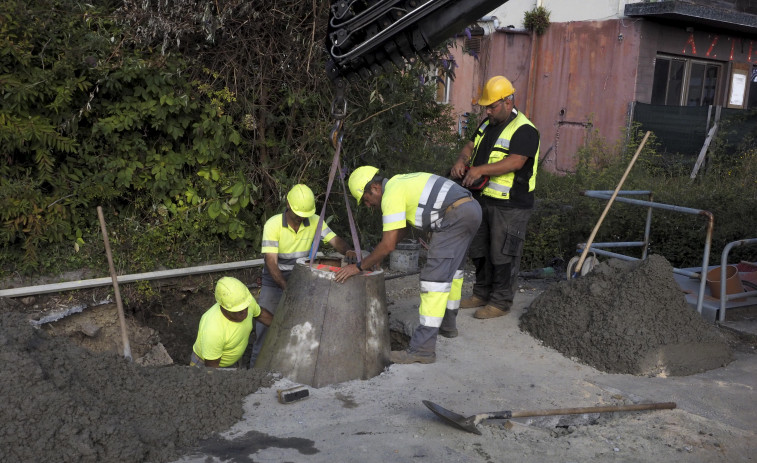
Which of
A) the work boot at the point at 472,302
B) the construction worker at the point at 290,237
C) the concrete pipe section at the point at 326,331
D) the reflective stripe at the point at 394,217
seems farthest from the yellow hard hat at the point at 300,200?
the work boot at the point at 472,302

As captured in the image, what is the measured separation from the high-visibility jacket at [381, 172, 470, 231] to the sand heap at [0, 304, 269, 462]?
1.49m

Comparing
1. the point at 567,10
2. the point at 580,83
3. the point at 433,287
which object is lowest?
the point at 433,287

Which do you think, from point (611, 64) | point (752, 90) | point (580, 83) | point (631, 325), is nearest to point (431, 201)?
point (631, 325)

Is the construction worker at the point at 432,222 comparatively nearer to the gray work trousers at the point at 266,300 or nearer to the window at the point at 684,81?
the gray work trousers at the point at 266,300

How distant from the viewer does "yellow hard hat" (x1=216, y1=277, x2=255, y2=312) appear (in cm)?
488

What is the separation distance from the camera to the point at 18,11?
19.6 ft

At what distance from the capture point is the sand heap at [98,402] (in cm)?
327

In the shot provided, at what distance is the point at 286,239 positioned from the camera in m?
5.75

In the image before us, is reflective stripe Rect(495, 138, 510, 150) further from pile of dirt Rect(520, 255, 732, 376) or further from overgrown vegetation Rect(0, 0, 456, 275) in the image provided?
overgrown vegetation Rect(0, 0, 456, 275)

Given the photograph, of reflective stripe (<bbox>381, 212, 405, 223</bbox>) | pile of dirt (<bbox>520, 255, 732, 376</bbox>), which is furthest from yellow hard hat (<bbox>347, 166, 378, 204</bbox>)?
pile of dirt (<bbox>520, 255, 732, 376</bbox>)

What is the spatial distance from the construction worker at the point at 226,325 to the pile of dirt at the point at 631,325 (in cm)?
251

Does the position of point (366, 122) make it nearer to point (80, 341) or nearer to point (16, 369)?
point (80, 341)

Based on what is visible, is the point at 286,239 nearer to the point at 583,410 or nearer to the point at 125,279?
the point at 125,279

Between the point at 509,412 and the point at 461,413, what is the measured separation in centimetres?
33
